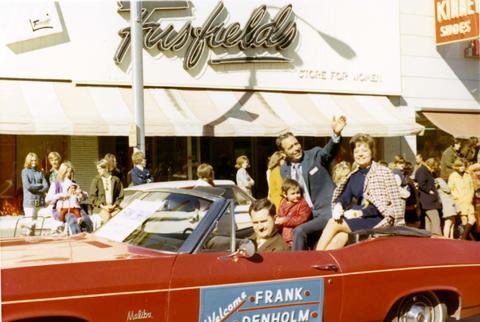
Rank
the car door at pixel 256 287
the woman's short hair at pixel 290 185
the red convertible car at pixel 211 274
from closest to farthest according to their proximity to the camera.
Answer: the red convertible car at pixel 211 274
the car door at pixel 256 287
the woman's short hair at pixel 290 185

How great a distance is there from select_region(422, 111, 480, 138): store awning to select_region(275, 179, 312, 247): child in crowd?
40.7 ft

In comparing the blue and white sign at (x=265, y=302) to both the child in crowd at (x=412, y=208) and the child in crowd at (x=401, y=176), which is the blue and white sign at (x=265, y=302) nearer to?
the child in crowd at (x=401, y=176)

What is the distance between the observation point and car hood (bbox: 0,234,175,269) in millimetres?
3270

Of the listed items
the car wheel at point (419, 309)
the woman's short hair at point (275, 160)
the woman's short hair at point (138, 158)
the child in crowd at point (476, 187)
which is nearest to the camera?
the car wheel at point (419, 309)

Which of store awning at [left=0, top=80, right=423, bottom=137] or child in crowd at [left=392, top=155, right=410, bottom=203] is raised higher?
store awning at [left=0, top=80, right=423, bottom=137]

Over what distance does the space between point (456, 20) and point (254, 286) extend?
47.3 ft

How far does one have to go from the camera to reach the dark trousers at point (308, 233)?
443 cm

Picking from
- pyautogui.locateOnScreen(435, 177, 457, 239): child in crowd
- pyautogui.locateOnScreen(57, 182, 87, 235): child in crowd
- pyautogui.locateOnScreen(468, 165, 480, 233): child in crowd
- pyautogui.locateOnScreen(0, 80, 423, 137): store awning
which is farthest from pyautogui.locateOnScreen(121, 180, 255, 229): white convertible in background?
pyautogui.locateOnScreen(0, 80, 423, 137): store awning

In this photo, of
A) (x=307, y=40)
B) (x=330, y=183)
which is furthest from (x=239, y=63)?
(x=330, y=183)

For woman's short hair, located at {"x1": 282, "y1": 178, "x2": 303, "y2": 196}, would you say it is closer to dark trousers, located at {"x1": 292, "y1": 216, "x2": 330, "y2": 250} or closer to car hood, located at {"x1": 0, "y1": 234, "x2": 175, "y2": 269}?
dark trousers, located at {"x1": 292, "y1": 216, "x2": 330, "y2": 250}

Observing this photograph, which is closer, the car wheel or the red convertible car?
the red convertible car

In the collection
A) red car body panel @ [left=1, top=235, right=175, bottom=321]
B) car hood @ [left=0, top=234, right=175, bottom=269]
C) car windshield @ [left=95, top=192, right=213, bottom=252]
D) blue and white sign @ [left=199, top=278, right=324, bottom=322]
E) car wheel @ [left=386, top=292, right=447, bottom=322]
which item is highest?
car windshield @ [left=95, top=192, right=213, bottom=252]

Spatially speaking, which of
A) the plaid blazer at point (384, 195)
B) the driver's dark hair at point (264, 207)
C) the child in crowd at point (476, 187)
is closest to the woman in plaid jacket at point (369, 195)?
the plaid blazer at point (384, 195)

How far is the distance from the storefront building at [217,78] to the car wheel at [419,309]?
822cm
